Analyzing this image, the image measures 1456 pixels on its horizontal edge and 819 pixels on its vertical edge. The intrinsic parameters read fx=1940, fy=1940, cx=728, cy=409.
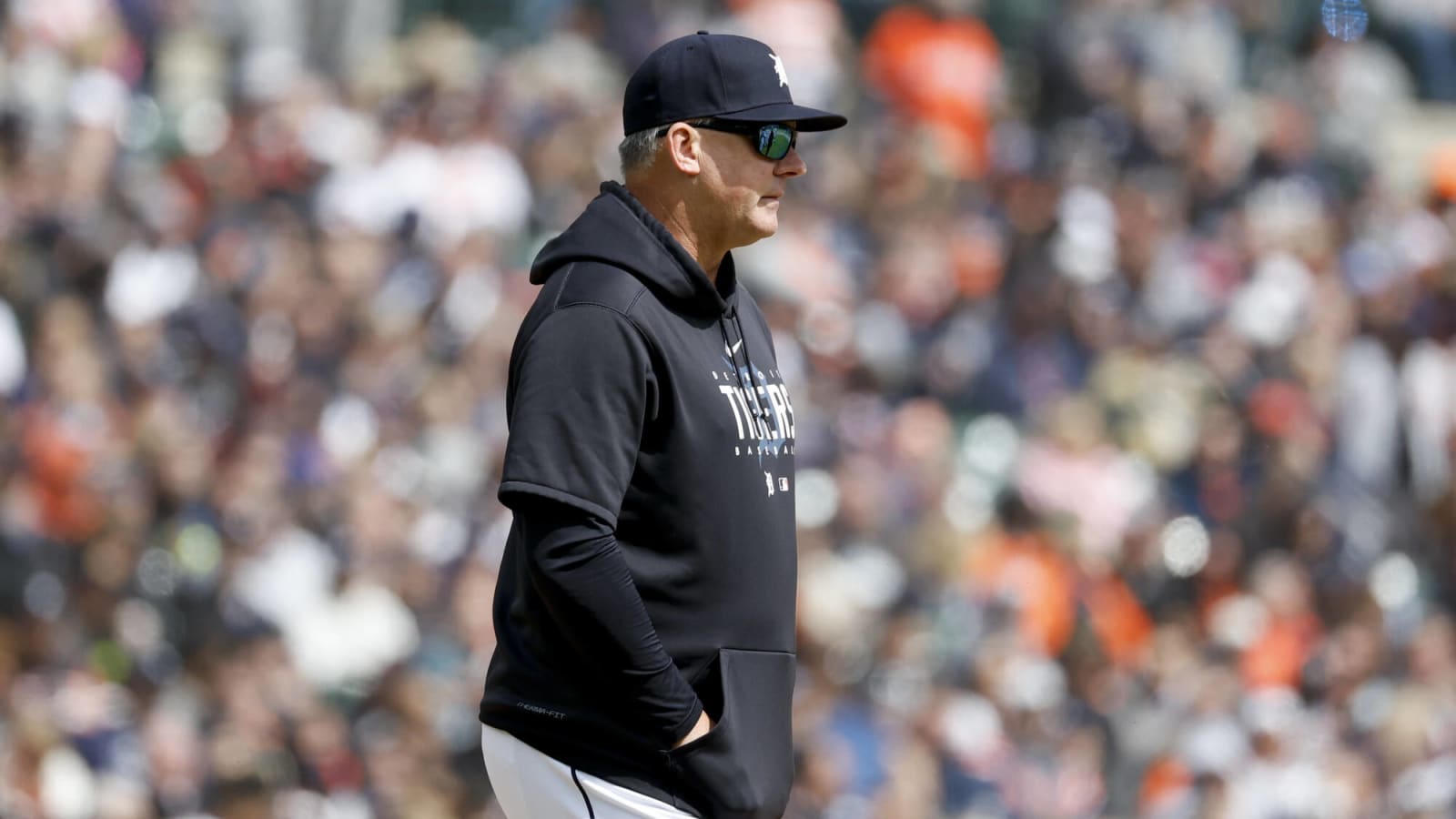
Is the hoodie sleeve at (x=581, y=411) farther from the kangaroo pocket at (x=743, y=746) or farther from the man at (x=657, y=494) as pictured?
the kangaroo pocket at (x=743, y=746)

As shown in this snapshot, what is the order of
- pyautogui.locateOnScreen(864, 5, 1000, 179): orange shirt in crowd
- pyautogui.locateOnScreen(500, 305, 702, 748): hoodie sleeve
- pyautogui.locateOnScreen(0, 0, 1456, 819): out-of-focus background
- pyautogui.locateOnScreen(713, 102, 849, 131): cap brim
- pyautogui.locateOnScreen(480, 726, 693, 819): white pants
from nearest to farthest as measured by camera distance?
1. pyautogui.locateOnScreen(500, 305, 702, 748): hoodie sleeve
2. pyautogui.locateOnScreen(480, 726, 693, 819): white pants
3. pyautogui.locateOnScreen(713, 102, 849, 131): cap brim
4. pyautogui.locateOnScreen(0, 0, 1456, 819): out-of-focus background
5. pyautogui.locateOnScreen(864, 5, 1000, 179): orange shirt in crowd

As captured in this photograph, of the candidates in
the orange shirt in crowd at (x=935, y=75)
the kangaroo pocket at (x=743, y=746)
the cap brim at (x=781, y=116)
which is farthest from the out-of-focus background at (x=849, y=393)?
the cap brim at (x=781, y=116)

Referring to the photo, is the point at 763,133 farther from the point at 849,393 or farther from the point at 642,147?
the point at 849,393

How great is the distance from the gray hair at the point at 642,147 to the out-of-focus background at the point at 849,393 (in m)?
4.27

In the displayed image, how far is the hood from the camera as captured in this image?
2914 millimetres

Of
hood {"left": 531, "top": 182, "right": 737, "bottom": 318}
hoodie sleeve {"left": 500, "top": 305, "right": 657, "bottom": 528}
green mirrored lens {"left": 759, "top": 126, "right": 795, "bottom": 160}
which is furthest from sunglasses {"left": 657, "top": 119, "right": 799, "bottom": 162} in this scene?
hoodie sleeve {"left": 500, "top": 305, "right": 657, "bottom": 528}

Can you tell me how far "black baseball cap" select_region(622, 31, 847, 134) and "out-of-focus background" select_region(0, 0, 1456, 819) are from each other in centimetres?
436

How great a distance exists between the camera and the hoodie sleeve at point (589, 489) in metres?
2.71

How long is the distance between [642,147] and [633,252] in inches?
8.3

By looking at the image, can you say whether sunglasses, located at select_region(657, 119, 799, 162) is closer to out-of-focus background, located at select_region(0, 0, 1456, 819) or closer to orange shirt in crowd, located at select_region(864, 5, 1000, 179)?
out-of-focus background, located at select_region(0, 0, 1456, 819)

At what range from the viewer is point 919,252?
929cm

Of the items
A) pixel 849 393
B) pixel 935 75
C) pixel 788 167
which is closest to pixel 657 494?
pixel 788 167

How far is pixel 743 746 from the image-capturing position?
2.89 m

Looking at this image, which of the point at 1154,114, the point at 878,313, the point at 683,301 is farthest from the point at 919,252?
the point at 683,301
